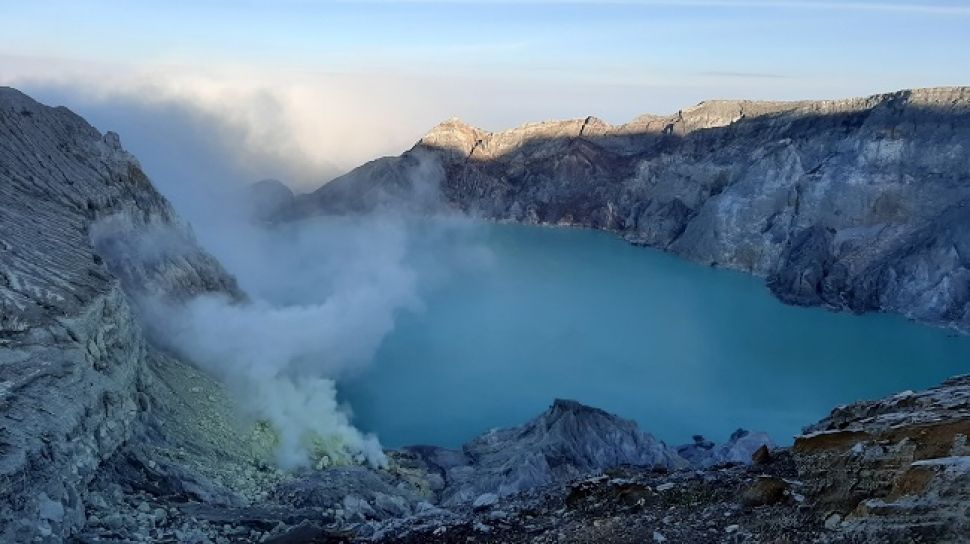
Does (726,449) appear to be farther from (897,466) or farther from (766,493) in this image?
(897,466)

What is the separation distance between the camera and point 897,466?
7.02m

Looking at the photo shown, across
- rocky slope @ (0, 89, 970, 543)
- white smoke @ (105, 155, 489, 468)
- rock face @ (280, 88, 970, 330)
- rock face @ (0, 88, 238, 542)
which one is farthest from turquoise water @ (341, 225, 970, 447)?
rock face @ (0, 88, 238, 542)

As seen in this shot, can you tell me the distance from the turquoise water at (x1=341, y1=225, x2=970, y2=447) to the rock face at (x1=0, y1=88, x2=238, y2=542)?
9.52 m

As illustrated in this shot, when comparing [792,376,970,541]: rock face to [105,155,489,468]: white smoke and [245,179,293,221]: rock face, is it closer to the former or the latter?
[105,155,489,468]: white smoke

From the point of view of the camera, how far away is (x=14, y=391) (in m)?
11.1

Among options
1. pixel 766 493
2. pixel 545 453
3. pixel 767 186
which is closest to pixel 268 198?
pixel 767 186

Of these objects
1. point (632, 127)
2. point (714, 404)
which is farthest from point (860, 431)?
point (632, 127)

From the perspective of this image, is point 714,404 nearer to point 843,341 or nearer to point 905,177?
point 843,341

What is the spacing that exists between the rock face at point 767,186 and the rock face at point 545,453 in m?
30.6

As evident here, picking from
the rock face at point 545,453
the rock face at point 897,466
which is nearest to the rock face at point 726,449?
the rock face at point 545,453

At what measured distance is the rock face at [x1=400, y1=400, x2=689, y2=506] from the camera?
63.8ft

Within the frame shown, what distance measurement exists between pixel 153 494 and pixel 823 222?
5096cm

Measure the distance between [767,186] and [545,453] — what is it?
143 ft

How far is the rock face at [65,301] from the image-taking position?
10508mm
